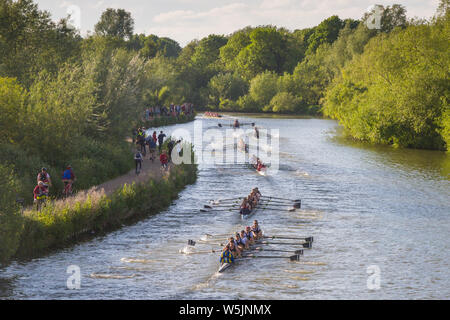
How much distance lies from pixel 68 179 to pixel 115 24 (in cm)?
11130

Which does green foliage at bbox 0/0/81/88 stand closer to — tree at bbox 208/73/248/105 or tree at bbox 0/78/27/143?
tree at bbox 0/78/27/143

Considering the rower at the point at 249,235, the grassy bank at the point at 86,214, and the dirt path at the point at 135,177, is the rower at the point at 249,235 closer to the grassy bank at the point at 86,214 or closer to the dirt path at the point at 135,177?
the grassy bank at the point at 86,214

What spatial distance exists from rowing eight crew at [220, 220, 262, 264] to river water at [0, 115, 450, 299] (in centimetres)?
61

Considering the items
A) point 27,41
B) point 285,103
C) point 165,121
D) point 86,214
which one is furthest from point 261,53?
point 86,214

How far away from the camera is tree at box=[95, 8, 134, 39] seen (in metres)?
132

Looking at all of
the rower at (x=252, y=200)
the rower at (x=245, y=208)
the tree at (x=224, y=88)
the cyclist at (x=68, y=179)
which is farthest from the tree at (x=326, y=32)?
the cyclist at (x=68, y=179)

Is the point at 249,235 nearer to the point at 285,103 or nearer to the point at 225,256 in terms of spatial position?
the point at 225,256

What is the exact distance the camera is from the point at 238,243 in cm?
2469

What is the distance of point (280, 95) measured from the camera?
4754 inches

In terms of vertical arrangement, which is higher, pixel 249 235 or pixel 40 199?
pixel 40 199

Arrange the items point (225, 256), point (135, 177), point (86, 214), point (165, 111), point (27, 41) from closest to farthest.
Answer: point (225, 256)
point (86, 214)
point (135, 177)
point (27, 41)
point (165, 111)

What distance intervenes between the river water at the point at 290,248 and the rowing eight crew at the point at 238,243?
61 cm
